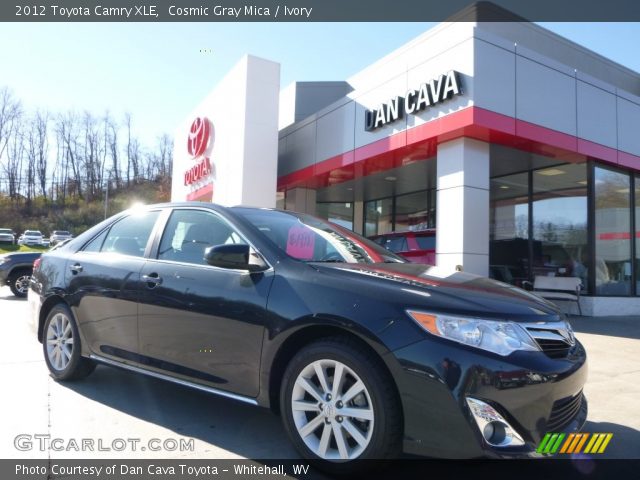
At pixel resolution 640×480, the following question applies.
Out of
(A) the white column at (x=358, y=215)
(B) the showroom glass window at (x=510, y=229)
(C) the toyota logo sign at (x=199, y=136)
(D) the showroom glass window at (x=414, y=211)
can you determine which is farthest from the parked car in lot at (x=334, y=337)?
(A) the white column at (x=358, y=215)

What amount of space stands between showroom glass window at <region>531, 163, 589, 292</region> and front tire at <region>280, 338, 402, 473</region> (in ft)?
33.8

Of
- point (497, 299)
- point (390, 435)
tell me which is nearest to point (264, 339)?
point (390, 435)

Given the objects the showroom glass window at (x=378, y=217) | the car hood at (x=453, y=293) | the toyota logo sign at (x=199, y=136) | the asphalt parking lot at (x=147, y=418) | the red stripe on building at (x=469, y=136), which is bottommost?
the asphalt parking lot at (x=147, y=418)

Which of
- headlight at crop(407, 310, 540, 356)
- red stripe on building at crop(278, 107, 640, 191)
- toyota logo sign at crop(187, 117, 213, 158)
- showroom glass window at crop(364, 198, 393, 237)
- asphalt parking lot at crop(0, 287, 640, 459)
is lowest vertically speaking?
asphalt parking lot at crop(0, 287, 640, 459)

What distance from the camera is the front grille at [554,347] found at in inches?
104

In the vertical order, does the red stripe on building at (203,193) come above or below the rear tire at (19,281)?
above

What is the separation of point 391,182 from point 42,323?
462 inches

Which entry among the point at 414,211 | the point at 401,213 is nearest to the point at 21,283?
the point at 401,213

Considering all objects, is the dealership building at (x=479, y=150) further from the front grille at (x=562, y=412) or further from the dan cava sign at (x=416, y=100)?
the front grille at (x=562, y=412)

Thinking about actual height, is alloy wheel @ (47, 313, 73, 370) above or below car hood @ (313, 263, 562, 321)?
below

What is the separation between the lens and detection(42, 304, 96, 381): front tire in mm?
4177

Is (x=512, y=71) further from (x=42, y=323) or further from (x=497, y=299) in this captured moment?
(x=42, y=323)

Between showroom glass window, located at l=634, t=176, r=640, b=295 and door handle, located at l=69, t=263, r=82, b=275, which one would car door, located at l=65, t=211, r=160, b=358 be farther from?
showroom glass window, located at l=634, t=176, r=640, b=295

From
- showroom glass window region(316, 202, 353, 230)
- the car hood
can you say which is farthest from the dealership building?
the car hood
